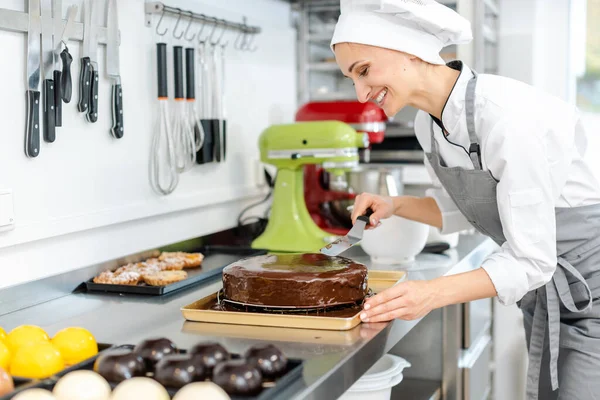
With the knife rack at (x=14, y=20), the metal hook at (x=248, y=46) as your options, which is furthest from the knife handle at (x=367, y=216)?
the metal hook at (x=248, y=46)

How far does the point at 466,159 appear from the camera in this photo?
1.72 metres

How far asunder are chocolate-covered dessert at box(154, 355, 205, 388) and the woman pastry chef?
1.53 feet

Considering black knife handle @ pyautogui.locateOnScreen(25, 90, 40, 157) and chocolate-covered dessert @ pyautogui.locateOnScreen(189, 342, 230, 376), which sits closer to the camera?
chocolate-covered dessert @ pyautogui.locateOnScreen(189, 342, 230, 376)

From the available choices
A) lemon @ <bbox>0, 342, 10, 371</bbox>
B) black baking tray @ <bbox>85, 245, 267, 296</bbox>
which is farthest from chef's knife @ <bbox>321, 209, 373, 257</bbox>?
lemon @ <bbox>0, 342, 10, 371</bbox>

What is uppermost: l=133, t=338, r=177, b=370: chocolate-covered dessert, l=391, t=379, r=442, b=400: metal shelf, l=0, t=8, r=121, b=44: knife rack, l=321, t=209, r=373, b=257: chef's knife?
l=0, t=8, r=121, b=44: knife rack

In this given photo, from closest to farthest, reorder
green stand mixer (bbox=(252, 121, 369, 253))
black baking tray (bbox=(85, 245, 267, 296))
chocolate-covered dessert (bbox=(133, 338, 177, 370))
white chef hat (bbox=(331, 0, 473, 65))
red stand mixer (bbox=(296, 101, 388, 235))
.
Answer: chocolate-covered dessert (bbox=(133, 338, 177, 370))
white chef hat (bbox=(331, 0, 473, 65))
black baking tray (bbox=(85, 245, 267, 296))
green stand mixer (bbox=(252, 121, 369, 253))
red stand mixer (bbox=(296, 101, 388, 235))

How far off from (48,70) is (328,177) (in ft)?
3.99

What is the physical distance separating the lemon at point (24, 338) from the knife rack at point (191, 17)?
1118 millimetres

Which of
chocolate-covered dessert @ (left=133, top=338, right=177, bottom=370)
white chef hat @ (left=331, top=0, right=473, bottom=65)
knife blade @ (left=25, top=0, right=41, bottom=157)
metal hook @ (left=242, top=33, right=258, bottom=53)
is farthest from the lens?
metal hook @ (left=242, top=33, right=258, bottom=53)

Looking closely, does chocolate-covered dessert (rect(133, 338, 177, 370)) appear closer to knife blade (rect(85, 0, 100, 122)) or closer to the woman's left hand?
the woman's left hand

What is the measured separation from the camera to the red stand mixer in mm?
2602

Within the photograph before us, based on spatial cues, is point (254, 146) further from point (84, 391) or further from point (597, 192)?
point (84, 391)

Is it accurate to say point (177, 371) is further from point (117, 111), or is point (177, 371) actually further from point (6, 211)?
point (117, 111)

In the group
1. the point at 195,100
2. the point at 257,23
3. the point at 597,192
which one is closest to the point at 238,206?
the point at 195,100
